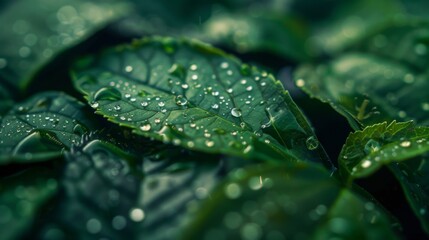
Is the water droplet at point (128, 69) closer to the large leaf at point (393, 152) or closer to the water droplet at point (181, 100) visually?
the water droplet at point (181, 100)

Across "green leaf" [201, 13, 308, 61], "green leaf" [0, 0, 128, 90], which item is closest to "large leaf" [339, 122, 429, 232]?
"green leaf" [201, 13, 308, 61]

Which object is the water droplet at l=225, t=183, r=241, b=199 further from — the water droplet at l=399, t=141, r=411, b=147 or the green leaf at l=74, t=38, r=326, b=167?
the water droplet at l=399, t=141, r=411, b=147

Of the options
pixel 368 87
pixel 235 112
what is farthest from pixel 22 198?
pixel 368 87

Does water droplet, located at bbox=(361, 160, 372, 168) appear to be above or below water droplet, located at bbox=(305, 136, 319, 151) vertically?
above

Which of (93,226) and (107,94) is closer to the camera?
(93,226)

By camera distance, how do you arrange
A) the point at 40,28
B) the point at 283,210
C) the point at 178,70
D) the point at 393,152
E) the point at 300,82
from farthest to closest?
the point at 40,28
the point at 300,82
the point at 178,70
the point at 393,152
the point at 283,210

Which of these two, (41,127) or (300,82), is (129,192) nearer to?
(41,127)

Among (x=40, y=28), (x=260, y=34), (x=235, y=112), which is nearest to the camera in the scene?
(x=235, y=112)
